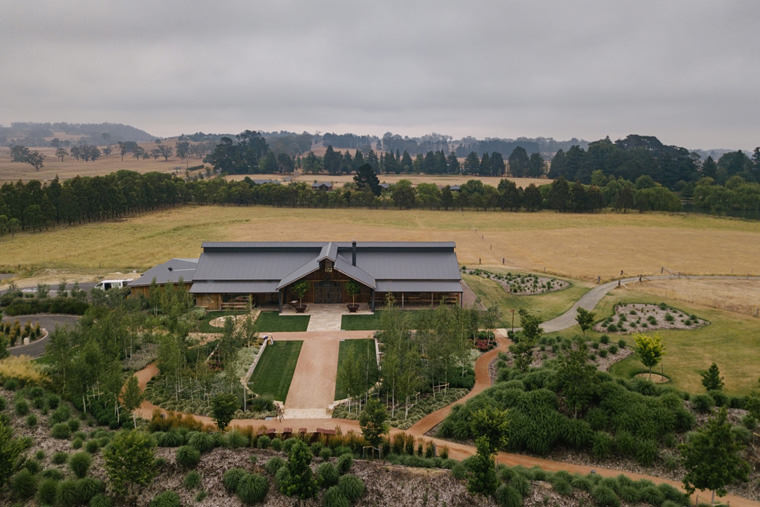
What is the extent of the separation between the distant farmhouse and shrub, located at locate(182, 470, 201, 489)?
22.4 m

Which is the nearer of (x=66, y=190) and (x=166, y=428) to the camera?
(x=166, y=428)

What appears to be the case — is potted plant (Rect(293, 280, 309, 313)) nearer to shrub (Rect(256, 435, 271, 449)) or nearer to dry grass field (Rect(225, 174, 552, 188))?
shrub (Rect(256, 435, 271, 449))

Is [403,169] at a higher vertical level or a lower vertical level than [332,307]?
higher

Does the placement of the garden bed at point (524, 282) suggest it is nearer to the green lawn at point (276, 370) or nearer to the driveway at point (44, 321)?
the green lawn at point (276, 370)

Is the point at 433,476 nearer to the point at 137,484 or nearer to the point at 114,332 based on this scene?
the point at 137,484

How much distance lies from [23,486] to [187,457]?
4.77m

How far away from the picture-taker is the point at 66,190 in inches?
2980

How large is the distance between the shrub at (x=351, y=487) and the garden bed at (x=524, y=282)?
102ft

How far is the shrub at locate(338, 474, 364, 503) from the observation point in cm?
1588

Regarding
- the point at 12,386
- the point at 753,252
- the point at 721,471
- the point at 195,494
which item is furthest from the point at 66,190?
the point at 753,252

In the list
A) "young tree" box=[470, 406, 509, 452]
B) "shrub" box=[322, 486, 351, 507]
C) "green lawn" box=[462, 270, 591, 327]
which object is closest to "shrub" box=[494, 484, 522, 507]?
"young tree" box=[470, 406, 509, 452]

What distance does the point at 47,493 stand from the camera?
15.6 m

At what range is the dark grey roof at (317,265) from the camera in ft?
129

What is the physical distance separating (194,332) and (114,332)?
6912mm
